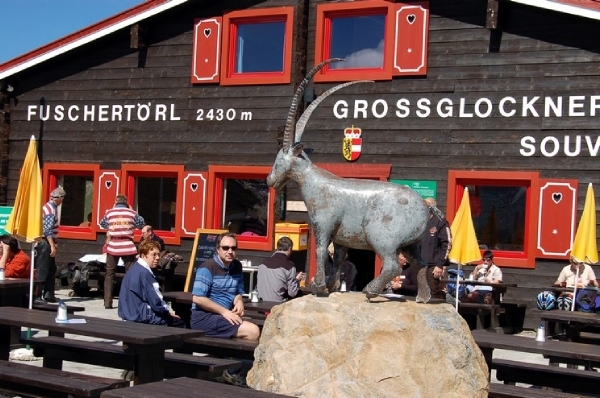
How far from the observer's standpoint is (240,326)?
839 cm

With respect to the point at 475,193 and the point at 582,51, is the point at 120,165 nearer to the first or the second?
the point at 475,193

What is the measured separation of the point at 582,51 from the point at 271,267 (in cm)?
545

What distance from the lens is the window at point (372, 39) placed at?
13.8 meters

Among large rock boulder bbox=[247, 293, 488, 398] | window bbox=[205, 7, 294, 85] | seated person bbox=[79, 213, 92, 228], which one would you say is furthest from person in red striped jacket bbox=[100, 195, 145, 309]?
large rock boulder bbox=[247, 293, 488, 398]

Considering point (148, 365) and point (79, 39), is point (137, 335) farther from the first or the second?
point (79, 39)

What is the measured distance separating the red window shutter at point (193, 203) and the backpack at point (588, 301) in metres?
6.25

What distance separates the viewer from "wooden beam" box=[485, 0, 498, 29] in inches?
512

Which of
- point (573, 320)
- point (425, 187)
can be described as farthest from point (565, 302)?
point (425, 187)

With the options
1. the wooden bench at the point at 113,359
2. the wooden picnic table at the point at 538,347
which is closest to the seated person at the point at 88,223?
the wooden bench at the point at 113,359

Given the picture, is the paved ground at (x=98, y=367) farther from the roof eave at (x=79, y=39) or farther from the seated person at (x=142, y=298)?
the roof eave at (x=79, y=39)

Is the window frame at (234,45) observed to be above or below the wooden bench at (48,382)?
above

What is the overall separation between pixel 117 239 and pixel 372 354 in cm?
824

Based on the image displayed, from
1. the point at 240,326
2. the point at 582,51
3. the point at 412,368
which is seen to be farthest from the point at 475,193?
the point at 412,368

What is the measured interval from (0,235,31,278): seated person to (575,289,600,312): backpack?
22.3 ft
